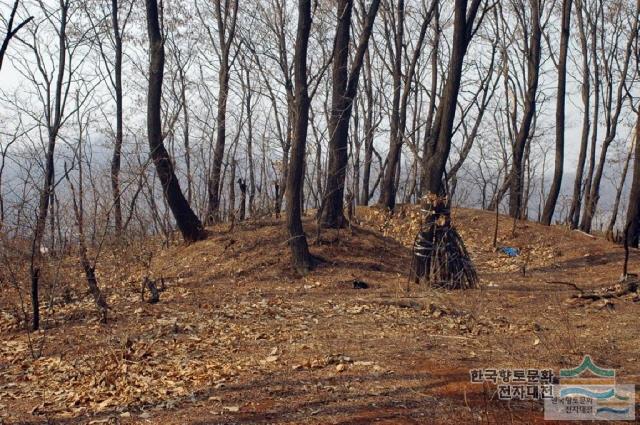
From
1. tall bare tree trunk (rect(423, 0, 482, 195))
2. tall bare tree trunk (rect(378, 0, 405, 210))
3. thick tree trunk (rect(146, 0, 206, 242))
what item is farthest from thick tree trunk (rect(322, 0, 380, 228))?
tall bare tree trunk (rect(378, 0, 405, 210))

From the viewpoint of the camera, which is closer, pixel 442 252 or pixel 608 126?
pixel 442 252

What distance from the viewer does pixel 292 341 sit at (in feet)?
21.0

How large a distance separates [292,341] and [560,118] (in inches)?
564

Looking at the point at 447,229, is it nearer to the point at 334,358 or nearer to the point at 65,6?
the point at 334,358

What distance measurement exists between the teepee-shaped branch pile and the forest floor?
0.25 m

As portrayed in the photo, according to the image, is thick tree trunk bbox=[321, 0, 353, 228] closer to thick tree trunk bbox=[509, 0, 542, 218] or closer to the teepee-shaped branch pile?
the teepee-shaped branch pile

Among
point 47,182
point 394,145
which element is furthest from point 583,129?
point 47,182

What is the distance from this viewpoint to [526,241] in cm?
1598

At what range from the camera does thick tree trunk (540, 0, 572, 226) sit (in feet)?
58.9

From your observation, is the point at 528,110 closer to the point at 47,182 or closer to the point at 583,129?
the point at 583,129

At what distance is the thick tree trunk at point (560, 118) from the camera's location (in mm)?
17953

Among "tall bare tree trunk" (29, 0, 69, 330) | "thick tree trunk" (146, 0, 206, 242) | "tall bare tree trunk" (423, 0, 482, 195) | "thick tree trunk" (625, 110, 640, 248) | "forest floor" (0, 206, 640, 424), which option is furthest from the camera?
"thick tree trunk" (625, 110, 640, 248)

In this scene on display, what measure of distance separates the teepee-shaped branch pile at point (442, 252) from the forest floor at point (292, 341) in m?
0.25

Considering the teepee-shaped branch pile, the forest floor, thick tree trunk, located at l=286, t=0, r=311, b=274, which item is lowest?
the forest floor
